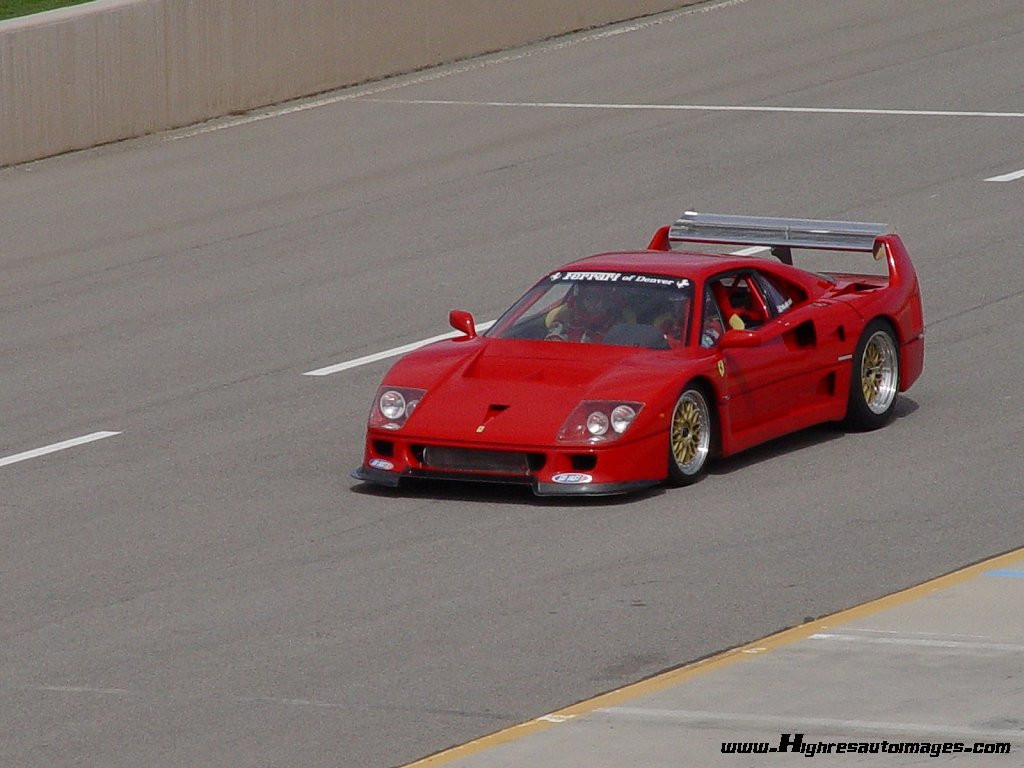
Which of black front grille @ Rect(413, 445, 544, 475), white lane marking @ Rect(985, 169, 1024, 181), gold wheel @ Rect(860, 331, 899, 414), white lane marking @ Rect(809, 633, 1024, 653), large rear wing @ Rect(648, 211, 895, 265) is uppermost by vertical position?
large rear wing @ Rect(648, 211, 895, 265)

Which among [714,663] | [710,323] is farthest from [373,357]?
[714,663]

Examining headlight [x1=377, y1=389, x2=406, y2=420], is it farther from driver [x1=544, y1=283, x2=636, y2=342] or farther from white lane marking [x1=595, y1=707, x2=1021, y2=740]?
white lane marking [x1=595, y1=707, x2=1021, y2=740]

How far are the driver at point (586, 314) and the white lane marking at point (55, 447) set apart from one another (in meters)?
3.03

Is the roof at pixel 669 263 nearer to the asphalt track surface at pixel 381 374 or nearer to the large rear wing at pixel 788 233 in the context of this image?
the large rear wing at pixel 788 233

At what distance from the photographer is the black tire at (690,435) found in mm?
12172

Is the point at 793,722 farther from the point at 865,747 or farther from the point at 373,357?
the point at 373,357

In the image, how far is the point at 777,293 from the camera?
527 inches

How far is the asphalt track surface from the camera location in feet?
30.1

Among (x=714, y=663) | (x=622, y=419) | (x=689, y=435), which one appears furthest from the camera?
(x=689, y=435)

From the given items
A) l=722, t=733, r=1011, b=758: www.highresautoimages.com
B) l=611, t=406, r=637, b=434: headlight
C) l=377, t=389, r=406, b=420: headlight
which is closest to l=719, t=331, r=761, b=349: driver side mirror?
l=611, t=406, r=637, b=434: headlight

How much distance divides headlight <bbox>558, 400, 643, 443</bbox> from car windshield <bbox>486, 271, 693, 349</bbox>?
78cm

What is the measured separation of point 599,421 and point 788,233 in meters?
2.70

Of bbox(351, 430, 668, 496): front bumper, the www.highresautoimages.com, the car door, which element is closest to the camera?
the www.highresautoimages.com

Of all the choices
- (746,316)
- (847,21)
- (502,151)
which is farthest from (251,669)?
(847,21)
